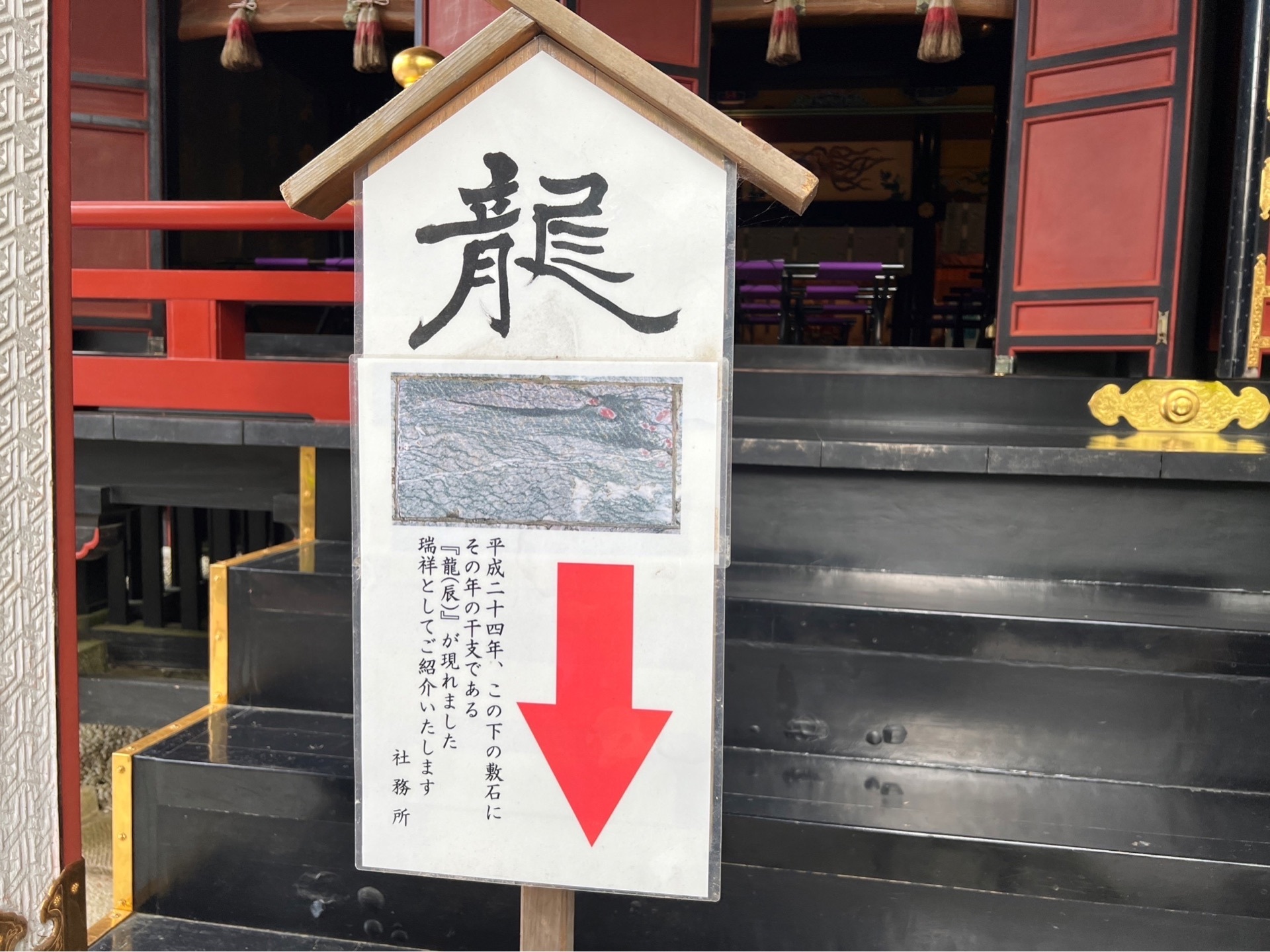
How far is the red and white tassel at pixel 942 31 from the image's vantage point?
421 cm

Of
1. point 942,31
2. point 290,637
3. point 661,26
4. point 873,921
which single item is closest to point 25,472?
point 290,637

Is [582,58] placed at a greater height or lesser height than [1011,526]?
greater

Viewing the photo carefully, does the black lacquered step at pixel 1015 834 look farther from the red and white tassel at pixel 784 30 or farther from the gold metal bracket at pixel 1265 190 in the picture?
the red and white tassel at pixel 784 30

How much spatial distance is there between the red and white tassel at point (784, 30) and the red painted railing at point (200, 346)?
3.12 metres

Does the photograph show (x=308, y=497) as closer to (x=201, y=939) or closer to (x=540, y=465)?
(x=201, y=939)

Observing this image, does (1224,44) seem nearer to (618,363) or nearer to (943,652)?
(943,652)

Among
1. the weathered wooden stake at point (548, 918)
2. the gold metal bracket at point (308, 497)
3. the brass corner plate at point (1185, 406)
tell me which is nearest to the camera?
the weathered wooden stake at point (548, 918)

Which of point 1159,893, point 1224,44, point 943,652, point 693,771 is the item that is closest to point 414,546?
point 693,771

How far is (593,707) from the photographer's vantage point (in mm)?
1054

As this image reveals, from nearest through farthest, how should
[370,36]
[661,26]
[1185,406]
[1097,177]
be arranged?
[1185,406], [1097,177], [661,26], [370,36]

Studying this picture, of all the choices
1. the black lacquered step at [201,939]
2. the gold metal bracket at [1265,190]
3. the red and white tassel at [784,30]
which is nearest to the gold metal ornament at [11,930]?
the black lacquered step at [201,939]

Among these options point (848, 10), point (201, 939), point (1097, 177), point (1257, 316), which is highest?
point (848, 10)

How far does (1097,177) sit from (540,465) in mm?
3304

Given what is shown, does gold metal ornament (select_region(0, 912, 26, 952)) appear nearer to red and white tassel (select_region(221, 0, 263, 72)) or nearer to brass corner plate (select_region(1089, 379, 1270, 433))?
brass corner plate (select_region(1089, 379, 1270, 433))
